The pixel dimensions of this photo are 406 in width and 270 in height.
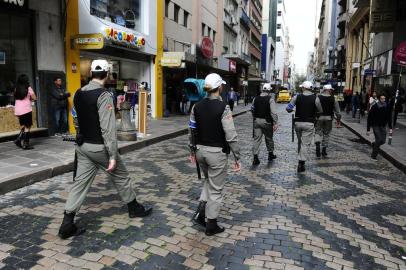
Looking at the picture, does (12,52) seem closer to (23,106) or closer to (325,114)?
(23,106)

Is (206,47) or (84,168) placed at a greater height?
(206,47)

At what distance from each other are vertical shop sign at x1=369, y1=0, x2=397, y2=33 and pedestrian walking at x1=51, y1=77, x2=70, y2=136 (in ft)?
48.2

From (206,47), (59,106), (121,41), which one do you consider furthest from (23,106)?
(206,47)

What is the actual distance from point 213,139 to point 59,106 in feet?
25.4

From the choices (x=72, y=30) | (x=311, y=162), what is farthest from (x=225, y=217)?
(x=72, y=30)

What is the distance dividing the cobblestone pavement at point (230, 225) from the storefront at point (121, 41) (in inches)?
240

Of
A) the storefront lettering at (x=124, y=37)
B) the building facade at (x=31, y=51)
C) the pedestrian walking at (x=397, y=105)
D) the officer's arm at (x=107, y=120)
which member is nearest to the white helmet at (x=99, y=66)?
the officer's arm at (x=107, y=120)

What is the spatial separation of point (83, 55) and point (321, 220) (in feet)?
34.4

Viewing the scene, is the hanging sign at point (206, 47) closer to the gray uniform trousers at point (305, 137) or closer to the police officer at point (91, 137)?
the gray uniform trousers at point (305, 137)

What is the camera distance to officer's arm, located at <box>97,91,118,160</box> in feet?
13.4

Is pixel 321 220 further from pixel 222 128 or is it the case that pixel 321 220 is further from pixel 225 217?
pixel 222 128

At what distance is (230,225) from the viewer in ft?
15.4

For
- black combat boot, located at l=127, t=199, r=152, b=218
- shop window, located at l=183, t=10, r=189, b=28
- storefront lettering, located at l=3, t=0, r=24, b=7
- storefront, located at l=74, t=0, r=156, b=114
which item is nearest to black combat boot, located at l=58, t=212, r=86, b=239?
black combat boot, located at l=127, t=199, r=152, b=218

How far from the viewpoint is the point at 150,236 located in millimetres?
4262
